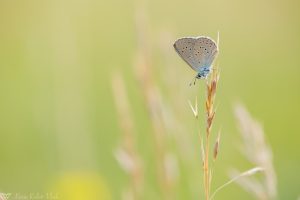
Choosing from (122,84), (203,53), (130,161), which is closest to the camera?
(203,53)

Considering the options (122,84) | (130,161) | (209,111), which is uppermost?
(209,111)

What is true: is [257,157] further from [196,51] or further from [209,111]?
[209,111]

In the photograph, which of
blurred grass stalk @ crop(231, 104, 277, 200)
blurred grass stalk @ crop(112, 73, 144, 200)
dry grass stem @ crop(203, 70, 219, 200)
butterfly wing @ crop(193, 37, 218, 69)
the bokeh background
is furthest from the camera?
the bokeh background

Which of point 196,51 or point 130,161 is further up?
point 196,51

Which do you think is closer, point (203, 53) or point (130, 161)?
point (203, 53)

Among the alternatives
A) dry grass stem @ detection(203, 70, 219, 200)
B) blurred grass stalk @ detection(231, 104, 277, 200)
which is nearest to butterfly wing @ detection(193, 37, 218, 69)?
dry grass stem @ detection(203, 70, 219, 200)

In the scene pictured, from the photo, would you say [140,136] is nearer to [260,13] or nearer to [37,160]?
[37,160]

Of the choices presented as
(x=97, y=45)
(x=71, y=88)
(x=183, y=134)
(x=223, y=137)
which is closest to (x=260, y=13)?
(x=97, y=45)

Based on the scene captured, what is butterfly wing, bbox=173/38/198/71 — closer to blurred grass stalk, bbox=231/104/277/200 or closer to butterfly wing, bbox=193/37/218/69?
butterfly wing, bbox=193/37/218/69

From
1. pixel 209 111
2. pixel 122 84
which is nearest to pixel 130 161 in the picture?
pixel 122 84
